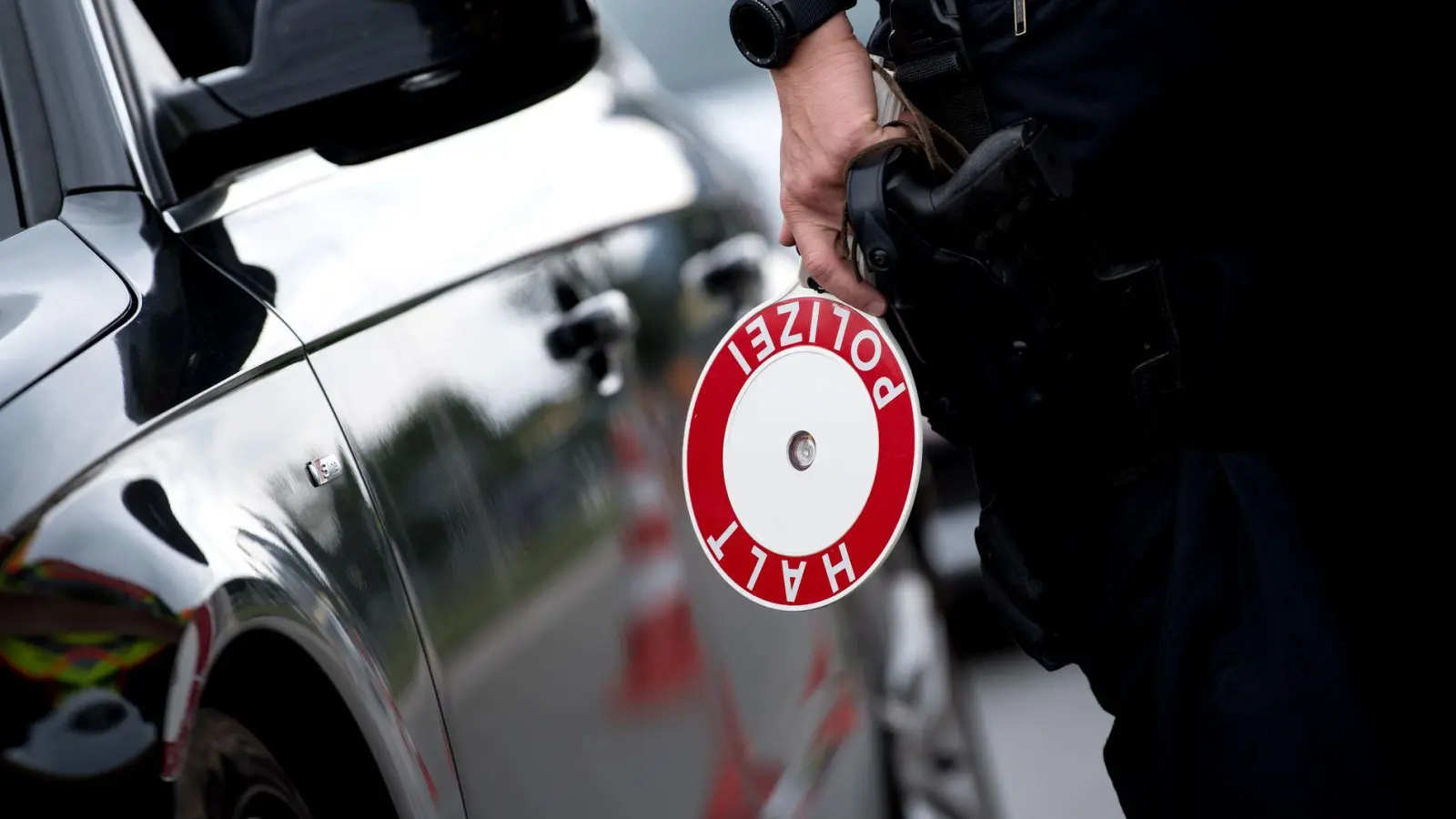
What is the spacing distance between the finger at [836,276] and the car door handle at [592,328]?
1.47ft

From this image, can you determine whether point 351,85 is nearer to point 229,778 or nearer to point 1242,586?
point 229,778

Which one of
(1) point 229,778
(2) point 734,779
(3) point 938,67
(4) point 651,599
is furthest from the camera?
(2) point 734,779

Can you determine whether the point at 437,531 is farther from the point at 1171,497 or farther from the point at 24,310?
the point at 1171,497

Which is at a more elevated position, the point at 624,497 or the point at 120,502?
the point at 120,502

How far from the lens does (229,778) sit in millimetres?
1244

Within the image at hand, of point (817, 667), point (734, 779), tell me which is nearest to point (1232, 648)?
point (734, 779)

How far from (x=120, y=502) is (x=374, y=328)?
40cm

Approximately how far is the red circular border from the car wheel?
0.41 metres

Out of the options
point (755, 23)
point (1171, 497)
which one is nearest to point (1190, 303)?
point (1171, 497)

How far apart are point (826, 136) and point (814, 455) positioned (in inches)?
10.5

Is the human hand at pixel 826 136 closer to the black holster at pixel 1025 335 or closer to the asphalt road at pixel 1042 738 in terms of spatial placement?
the black holster at pixel 1025 335

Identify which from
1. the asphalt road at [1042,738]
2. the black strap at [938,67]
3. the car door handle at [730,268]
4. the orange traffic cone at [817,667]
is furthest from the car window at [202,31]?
the asphalt road at [1042,738]

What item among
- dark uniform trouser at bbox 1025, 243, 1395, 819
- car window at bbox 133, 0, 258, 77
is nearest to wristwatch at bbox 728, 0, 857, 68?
dark uniform trouser at bbox 1025, 243, 1395, 819

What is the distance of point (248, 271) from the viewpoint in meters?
1.56
